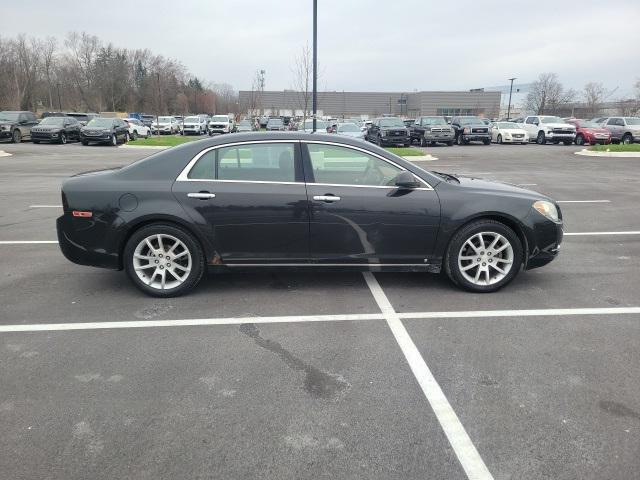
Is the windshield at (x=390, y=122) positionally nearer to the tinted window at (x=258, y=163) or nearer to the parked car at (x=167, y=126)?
the tinted window at (x=258, y=163)

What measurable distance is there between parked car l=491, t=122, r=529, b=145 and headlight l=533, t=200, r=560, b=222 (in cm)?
3101

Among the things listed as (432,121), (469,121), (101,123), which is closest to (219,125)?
(101,123)

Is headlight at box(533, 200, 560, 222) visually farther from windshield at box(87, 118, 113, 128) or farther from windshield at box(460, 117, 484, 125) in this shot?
windshield at box(460, 117, 484, 125)

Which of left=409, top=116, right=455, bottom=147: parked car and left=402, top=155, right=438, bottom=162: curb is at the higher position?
left=409, top=116, right=455, bottom=147: parked car

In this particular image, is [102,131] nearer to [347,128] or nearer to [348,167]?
[347,128]

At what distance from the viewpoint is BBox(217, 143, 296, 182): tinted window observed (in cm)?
493

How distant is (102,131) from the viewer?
28.6 meters

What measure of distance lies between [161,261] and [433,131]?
2770 cm

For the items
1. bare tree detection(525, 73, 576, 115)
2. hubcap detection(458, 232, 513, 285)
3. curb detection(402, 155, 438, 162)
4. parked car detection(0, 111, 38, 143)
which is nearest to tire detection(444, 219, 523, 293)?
hubcap detection(458, 232, 513, 285)

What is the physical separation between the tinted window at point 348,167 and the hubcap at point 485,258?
3.38 feet

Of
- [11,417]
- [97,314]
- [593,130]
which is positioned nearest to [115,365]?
[11,417]

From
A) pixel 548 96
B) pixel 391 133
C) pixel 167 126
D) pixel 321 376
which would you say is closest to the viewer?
pixel 321 376

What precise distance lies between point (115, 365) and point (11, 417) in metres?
0.74

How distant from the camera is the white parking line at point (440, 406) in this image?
262cm
